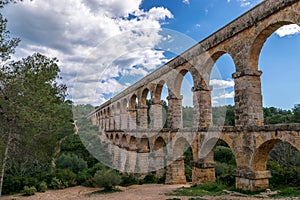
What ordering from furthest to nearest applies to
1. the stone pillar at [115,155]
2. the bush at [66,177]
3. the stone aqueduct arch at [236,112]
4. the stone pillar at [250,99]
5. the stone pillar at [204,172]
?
the stone pillar at [115,155] → the bush at [66,177] → the stone pillar at [204,172] → the stone pillar at [250,99] → the stone aqueduct arch at [236,112]

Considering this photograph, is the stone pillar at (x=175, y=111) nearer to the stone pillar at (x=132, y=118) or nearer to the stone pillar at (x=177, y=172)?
the stone pillar at (x=177, y=172)

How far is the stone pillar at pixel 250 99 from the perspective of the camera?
8656 mm

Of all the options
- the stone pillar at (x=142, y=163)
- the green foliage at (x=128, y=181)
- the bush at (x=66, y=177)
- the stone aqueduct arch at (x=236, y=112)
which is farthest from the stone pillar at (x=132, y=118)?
the bush at (x=66, y=177)

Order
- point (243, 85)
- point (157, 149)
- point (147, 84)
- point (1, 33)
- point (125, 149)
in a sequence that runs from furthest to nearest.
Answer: point (125, 149)
point (147, 84)
point (157, 149)
point (243, 85)
point (1, 33)

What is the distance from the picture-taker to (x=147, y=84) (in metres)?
17.6

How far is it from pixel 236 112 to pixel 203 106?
7.40 feet

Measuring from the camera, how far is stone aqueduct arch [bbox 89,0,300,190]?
7930 millimetres

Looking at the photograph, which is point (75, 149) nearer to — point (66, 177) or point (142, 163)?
point (66, 177)

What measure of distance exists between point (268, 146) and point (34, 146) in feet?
28.9


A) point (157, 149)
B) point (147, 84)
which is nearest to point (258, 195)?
point (157, 149)

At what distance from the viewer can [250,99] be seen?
873 centimetres

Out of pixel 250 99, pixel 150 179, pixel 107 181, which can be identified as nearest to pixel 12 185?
pixel 107 181

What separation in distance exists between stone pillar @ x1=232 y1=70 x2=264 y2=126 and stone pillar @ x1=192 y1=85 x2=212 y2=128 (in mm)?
2346

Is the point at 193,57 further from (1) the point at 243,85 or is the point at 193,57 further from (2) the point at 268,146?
(2) the point at 268,146
